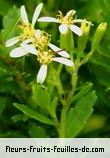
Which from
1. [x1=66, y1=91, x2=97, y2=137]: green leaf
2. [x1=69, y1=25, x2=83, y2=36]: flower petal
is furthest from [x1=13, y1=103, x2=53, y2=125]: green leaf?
[x1=69, y1=25, x2=83, y2=36]: flower petal

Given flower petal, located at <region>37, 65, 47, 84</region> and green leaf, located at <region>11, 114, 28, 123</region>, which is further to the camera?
green leaf, located at <region>11, 114, 28, 123</region>

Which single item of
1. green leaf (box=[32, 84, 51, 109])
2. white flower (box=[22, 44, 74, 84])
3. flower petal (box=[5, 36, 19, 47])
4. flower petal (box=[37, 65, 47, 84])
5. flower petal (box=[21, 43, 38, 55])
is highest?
flower petal (box=[5, 36, 19, 47])

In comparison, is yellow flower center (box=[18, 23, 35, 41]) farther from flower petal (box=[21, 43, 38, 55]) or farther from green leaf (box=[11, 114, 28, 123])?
green leaf (box=[11, 114, 28, 123])

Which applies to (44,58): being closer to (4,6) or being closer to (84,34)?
(84,34)

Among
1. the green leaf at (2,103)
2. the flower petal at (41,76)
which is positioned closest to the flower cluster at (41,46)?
the flower petal at (41,76)

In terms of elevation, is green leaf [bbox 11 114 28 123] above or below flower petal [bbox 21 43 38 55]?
below

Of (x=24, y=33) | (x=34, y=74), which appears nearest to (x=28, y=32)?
(x=24, y=33)
